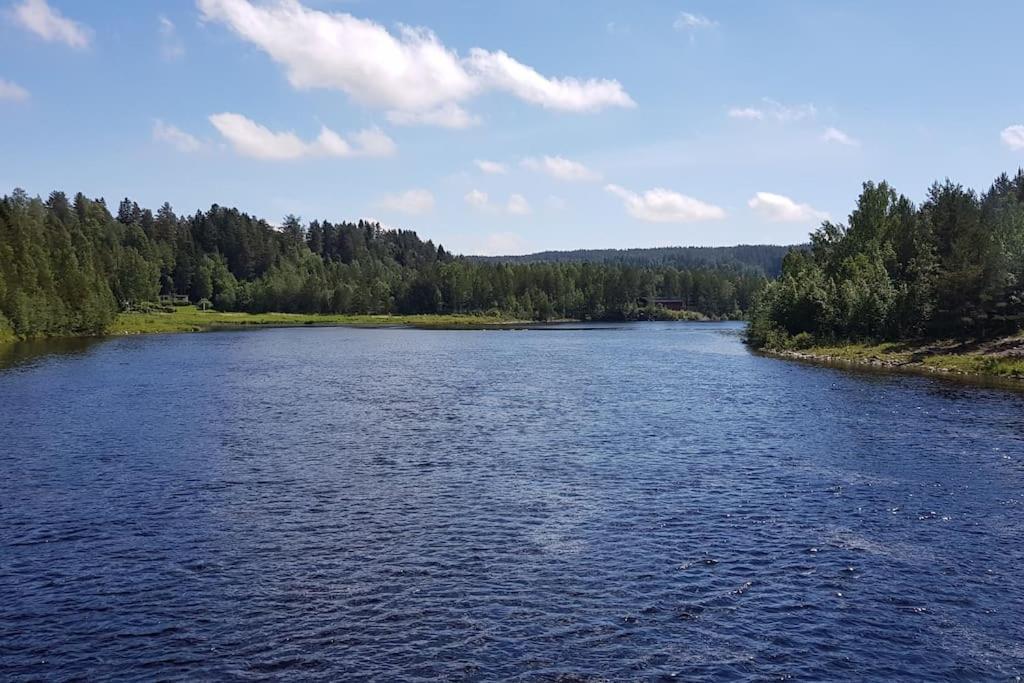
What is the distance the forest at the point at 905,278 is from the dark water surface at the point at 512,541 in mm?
36706

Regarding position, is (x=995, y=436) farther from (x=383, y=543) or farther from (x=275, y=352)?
(x=275, y=352)

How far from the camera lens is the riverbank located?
8518 cm

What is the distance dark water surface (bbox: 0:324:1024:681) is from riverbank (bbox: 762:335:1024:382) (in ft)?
77.5

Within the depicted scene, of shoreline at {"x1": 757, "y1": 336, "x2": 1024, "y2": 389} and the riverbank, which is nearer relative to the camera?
shoreline at {"x1": 757, "y1": 336, "x2": 1024, "y2": 389}

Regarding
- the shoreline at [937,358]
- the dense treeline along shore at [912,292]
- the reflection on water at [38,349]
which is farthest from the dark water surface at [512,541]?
the reflection on water at [38,349]

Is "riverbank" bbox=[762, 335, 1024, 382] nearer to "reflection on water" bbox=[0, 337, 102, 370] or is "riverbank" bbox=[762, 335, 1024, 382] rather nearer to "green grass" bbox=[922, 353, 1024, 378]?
"green grass" bbox=[922, 353, 1024, 378]

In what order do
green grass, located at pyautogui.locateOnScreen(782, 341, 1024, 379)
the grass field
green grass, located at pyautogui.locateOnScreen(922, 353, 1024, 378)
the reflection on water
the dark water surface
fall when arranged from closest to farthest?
1. the dark water surface
2. green grass, located at pyautogui.locateOnScreen(922, 353, 1024, 378)
3. green grass, located at pyautogui.locateOnScreen(782, 341, 1024, 379)
4. the grass field
5. the reflection on water

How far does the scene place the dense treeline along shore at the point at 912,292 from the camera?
93.0 m

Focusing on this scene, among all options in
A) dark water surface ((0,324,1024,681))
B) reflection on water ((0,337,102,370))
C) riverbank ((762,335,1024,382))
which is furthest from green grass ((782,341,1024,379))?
reflection on water ((0,337,102,370))

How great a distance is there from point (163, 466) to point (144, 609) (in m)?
20.5

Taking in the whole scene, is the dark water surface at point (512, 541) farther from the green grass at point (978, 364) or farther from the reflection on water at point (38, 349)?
the reflection on water at point (38, 349)

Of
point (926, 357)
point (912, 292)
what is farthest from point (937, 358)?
point (912, 292)

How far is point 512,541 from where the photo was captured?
3053 centimetres

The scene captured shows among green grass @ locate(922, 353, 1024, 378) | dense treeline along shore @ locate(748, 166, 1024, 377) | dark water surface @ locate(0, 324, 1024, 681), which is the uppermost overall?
dense treeline along shore @ locate(748, 166, 1024, 377)
